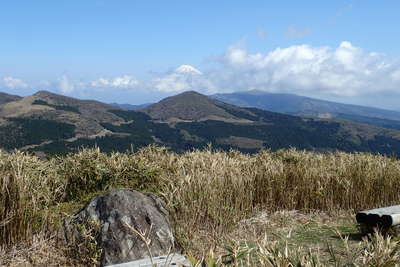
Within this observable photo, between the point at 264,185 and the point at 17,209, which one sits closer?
the point at 17,209

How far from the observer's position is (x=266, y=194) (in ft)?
27.9

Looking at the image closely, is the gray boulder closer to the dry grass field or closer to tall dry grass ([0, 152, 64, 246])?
the dry grass field

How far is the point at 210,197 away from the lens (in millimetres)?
6508

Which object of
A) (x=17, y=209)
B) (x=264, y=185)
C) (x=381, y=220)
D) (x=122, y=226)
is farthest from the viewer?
(x=264, y=185)

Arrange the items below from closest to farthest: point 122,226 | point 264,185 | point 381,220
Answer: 1. point 122,226
2. point 381,220
3. point 264,185

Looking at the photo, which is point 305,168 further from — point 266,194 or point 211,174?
point 211,174

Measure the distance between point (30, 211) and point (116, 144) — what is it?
149670mm

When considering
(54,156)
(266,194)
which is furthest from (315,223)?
(54,156)

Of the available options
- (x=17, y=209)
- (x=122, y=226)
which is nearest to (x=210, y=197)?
(x=122, y=226)

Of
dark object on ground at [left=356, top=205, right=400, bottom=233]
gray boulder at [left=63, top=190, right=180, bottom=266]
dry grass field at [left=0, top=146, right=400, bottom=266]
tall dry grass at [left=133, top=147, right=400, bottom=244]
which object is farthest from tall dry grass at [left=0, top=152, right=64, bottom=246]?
dark object on ground at [left=356, top=205, right=400, bottom=233]

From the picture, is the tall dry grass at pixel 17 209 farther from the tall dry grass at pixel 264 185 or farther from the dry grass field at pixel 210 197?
the tall dry grass at pixel 264 185

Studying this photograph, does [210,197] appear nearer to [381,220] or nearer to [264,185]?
[264,185]

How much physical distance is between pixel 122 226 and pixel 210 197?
1.81 m

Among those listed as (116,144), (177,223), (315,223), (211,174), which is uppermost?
(211,174)
